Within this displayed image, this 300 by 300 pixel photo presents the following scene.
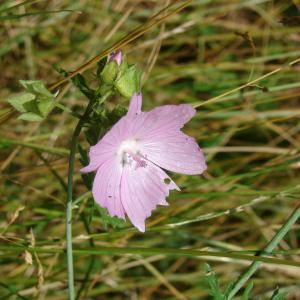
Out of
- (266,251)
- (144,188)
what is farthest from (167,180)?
(266,251)

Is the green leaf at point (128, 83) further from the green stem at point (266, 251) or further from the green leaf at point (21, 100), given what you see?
the green stem at point (266, 251)

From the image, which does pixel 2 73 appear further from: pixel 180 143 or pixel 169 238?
pixel 180 143

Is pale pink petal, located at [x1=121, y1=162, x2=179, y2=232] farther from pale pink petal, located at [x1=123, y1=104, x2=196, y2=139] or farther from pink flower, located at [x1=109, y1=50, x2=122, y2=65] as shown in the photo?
pink flower, located at [x1=109, y1=50, x2=122, y2=65]

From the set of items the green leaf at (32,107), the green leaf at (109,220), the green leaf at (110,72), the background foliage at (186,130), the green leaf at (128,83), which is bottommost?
the background foliage at (186,130)

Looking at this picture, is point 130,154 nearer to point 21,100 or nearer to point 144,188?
point 144,188

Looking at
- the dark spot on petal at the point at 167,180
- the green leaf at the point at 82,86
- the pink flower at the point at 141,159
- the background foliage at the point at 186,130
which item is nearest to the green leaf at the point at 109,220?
the pink flower at the point at 141,159

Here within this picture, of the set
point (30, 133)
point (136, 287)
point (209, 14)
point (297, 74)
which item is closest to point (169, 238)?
point (136, 287)
